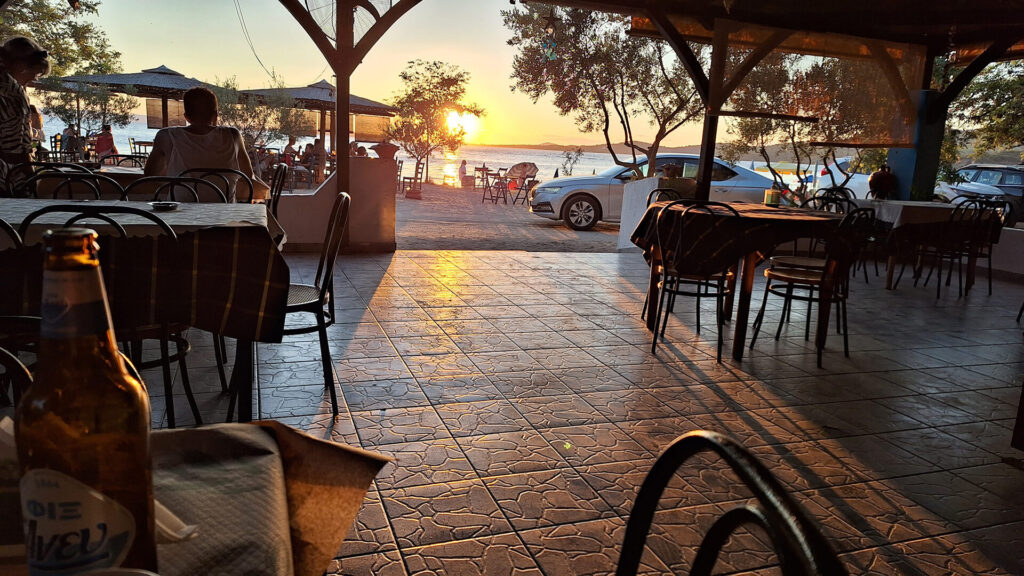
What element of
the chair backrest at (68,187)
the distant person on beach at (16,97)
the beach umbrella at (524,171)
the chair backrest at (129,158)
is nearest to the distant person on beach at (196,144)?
the chair backrest at (68,187)

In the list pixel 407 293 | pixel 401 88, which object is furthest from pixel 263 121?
pixel 407 293

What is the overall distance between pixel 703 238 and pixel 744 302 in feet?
1.43

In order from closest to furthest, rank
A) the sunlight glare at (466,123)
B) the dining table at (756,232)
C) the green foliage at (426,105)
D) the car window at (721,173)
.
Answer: the dining table at (756,232) < the car window at (721,173) < the green foliage at (426,105) < the sunlight glare at (466,123)

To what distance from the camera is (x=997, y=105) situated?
41.1 feet

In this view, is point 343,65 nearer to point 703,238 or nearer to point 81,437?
point 703,238

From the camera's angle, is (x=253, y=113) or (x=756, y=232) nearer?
(x=756, y=232)

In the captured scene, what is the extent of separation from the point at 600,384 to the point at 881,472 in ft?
4.18

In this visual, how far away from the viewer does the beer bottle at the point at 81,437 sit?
0.47m

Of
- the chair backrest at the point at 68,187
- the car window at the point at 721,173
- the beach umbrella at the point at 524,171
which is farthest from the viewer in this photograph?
the beach umbrella at the point at 524,171

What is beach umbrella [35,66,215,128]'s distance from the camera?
12727 mm

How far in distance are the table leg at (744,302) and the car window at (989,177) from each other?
1256 centimetres

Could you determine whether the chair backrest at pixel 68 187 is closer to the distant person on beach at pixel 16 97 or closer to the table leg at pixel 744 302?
the distant person on beach at pixel 16 97

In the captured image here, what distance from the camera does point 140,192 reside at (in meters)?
3.88

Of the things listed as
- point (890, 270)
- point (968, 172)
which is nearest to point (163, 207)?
point (890, 270)
